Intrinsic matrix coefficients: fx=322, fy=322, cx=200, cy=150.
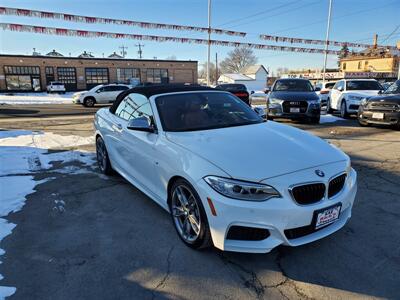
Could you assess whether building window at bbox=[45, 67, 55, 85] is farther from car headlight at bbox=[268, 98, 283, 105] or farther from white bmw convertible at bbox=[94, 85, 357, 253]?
white bmw convertible at bbox=[94, 85, 357, 253]

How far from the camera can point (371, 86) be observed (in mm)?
13250

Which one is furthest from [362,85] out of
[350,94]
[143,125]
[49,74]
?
[49,74]

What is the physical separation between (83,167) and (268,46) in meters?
25.6

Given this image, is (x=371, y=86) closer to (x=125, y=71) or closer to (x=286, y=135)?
(x=286, y=135)

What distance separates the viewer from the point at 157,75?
54562 mm

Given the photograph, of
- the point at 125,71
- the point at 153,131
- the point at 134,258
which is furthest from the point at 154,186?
the point at 125,71

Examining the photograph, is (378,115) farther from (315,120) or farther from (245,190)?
(245,190)

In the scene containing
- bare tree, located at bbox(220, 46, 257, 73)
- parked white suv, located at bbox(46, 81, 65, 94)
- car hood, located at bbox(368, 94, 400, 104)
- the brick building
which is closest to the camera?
car hood, located at bbox(368, 94, 400, 104)

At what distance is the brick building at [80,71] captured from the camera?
4569cm

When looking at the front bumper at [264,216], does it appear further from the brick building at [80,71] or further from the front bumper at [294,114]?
the brick building at [80,71]

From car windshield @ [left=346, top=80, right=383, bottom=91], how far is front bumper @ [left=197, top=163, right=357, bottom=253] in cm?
1194

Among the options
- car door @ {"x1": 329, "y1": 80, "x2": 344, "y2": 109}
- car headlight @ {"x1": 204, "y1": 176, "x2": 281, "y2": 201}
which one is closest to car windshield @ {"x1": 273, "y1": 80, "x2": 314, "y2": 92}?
car door @ {"x1": 329, "y1": 80, "x2": 344, "y2": 109}

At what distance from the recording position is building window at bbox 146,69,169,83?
53.9 m

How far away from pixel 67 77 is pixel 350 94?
4571 centimetres
